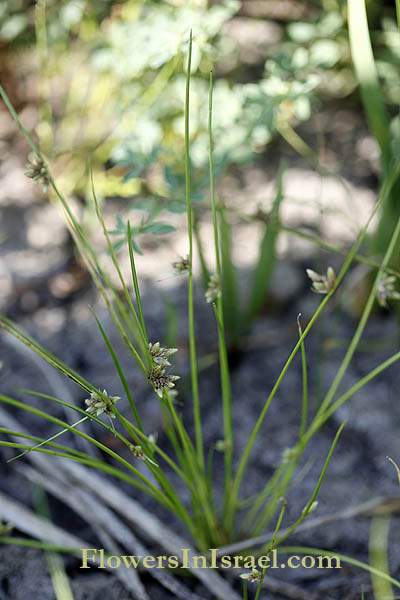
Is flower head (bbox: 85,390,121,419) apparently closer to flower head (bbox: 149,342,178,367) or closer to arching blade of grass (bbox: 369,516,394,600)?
flower head (bbox: 149,342,178,367)

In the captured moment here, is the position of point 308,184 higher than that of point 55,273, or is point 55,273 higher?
point 308,184

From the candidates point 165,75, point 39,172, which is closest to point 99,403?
point 39,172

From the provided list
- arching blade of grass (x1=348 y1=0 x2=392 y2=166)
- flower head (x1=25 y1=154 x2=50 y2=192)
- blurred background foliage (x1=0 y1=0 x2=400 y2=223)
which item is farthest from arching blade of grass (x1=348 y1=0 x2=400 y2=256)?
flower head (x1=25 y1=154 x2=50 y2=192)

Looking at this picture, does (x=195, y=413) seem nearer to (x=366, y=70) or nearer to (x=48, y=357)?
(x=48, y=357)

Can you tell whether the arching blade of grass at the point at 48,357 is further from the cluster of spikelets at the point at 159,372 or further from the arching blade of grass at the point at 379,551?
the arching blade of grass at the point at 379,551

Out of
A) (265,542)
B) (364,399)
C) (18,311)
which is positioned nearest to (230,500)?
(265,542)

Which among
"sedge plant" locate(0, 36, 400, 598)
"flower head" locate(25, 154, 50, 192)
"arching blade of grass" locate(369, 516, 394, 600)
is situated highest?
"flower head" locate(25, 154, 50, 192)

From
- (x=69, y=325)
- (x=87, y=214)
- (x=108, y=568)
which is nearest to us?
(x=108, y=568)

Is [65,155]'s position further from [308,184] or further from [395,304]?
[395,304]
